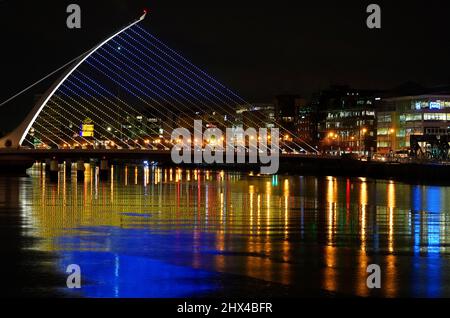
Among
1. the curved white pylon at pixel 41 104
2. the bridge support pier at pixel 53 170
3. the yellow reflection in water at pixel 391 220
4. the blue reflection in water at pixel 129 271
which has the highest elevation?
the curved white pylon at pixel 41 104

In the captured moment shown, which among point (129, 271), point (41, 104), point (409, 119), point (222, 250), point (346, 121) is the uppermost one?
point (346, 121)

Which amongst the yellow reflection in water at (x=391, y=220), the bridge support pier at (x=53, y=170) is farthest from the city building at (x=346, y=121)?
the yellow reflection in water at (x=391, y=220)

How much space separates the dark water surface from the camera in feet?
46.5

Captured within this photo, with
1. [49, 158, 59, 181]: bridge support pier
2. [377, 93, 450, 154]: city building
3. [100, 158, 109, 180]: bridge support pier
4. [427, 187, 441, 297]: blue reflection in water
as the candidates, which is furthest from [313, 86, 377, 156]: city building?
[427, 187, 441, 297]: blue reflection in water

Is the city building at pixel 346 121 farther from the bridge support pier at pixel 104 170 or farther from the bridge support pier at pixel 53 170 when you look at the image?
the bridge support pier at pixel 53 170

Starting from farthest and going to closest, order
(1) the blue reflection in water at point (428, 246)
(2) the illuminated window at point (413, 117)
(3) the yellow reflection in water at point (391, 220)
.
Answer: (2) the illuminated window at point (413, 117)
(3) the yellow reflection in water at point (391, 220)
(1) the blue reflection in water at point (428, 246)

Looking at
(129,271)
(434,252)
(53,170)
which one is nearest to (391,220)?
(434,252)

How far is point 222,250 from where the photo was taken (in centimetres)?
1881

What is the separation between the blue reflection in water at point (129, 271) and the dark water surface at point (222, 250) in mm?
19

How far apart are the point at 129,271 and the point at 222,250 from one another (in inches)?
141

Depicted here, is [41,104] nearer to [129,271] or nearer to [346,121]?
[129,271]

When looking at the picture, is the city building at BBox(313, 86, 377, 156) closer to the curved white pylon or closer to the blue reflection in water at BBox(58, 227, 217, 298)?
the curved white pylon

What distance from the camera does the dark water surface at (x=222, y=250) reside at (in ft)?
46.5
